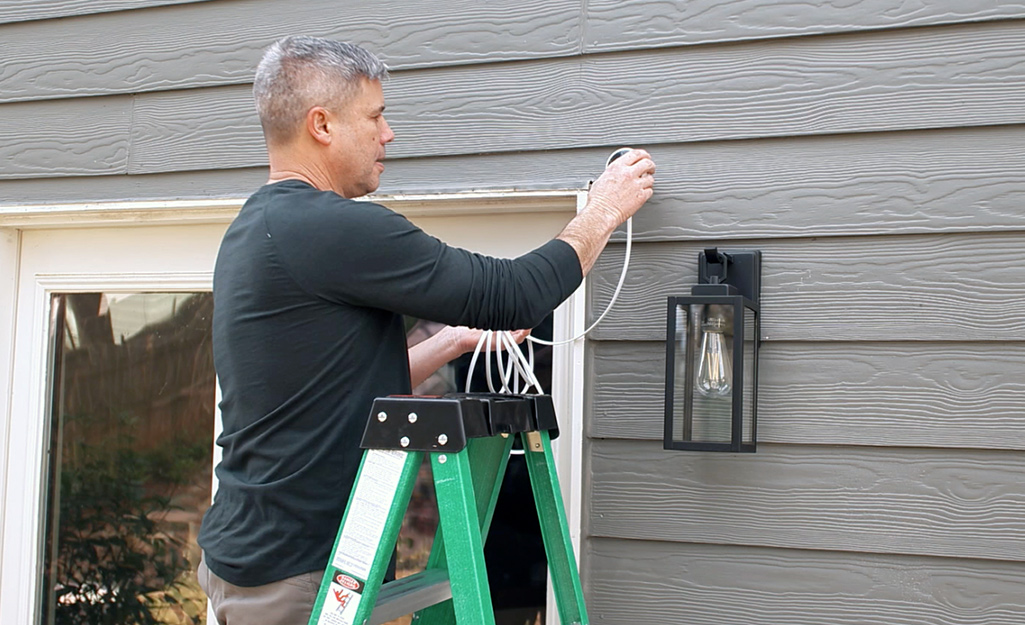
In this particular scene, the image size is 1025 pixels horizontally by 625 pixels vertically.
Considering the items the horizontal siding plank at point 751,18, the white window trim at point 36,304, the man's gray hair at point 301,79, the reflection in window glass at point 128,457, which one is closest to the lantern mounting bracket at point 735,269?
the horizontal siding plank at point 751,18

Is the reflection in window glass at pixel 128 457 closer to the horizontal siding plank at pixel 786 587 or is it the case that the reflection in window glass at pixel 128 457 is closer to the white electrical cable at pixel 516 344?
the white electrical cable at pixel 516 344

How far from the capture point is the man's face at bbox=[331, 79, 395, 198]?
1573mm

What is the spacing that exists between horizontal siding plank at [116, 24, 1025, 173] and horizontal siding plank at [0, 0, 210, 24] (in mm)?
321

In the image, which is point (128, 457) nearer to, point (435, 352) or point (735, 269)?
point (435, 352)

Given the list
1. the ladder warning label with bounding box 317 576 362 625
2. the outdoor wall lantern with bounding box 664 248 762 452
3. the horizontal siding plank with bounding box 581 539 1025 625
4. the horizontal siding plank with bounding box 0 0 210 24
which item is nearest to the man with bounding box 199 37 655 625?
the ladder warning label with bounding box 317 576 362 625

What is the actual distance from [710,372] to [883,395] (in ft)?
0.97

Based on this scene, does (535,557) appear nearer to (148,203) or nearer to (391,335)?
(391,335)

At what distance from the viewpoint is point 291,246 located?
1429 millimetres

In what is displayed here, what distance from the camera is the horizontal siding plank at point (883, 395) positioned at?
1.62 m

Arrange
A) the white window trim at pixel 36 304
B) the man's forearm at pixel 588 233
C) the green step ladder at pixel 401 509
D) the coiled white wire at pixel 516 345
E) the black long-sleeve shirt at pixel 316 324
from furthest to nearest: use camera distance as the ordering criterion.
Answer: the white window trim at pixel 36 304 < the coiled white wire at pixel 516 345 < the man's forearm at pixel 588 233 < the black long-sleeve shirt at pixel 316 324 < the green step ladder at pixel 401 509

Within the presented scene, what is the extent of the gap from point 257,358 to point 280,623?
1.27ft

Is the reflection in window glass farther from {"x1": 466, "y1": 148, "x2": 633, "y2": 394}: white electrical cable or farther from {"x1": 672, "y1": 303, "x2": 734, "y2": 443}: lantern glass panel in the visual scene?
{"x1": 672, "y1": 303, "x2": 734, "y2": 443}: lantern glass panel

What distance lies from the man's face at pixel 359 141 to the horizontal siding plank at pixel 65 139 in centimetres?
87

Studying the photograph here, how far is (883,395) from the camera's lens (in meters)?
1.67
